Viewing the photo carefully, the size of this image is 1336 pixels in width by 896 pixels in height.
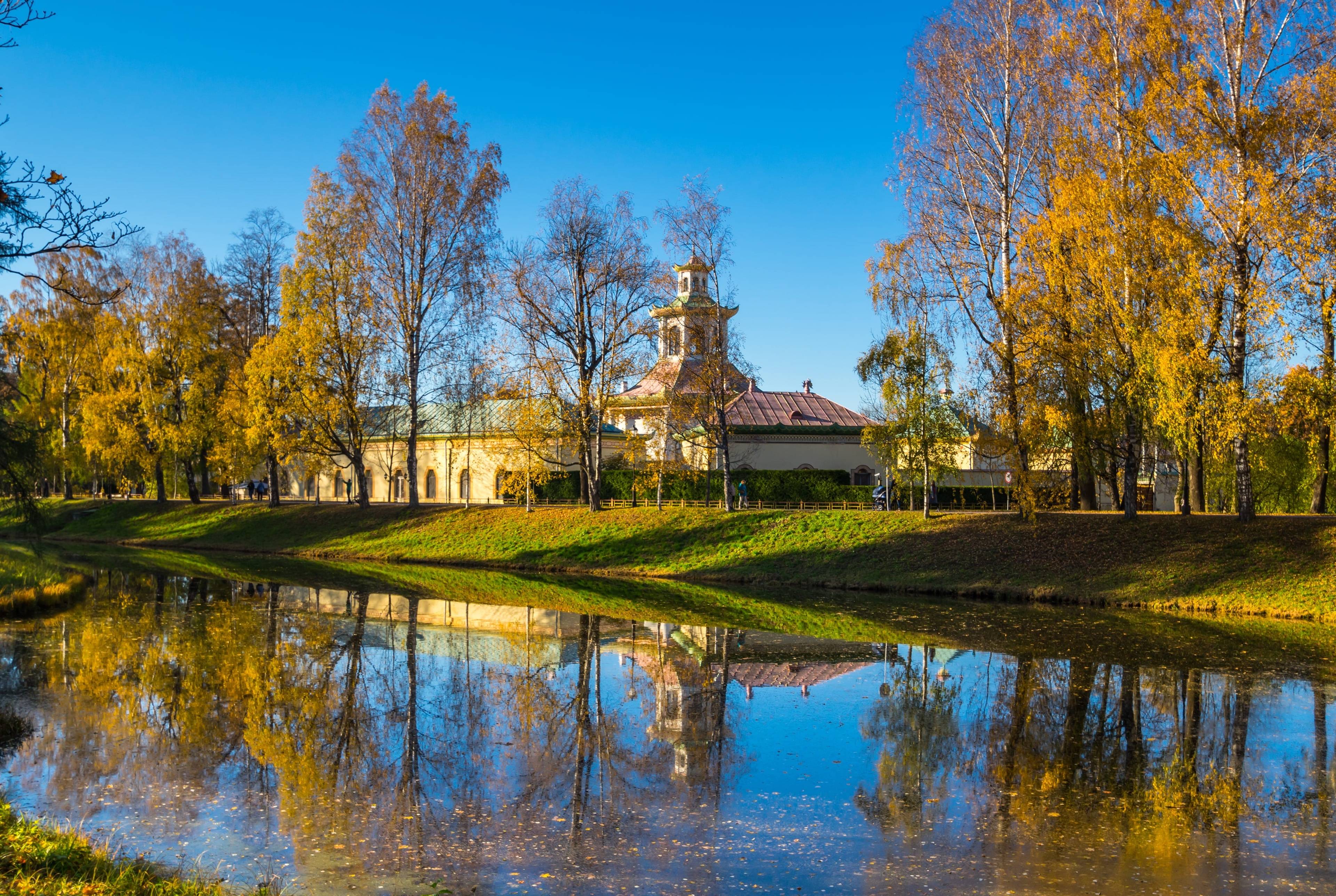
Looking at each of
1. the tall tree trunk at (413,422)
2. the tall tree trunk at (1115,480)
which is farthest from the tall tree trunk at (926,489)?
the tall tree trunk at (413,422)

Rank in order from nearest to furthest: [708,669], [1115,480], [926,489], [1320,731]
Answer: [1320,731] < [708,669] < [926,489] < [1115,480]

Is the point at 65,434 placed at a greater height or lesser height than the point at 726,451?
greater

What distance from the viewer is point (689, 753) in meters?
10.1

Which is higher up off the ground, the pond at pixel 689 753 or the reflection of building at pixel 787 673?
the pond at pixel 689 753

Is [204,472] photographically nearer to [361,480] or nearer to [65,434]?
[65,434]

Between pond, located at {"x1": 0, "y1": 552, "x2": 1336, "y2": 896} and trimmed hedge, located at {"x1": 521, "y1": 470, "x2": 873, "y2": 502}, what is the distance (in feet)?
59.8

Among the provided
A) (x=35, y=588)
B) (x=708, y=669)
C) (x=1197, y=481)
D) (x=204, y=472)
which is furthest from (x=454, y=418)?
(x=708, y=669)

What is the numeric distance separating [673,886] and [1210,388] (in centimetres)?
1899

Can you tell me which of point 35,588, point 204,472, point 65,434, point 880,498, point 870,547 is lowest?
point 35,588

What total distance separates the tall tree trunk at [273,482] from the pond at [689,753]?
22.7m

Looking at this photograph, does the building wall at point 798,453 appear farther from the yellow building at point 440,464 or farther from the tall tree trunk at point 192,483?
the tall tree trunk at point 192,483

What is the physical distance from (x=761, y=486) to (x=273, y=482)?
67.8 ft

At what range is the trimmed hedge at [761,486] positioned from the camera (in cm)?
3731

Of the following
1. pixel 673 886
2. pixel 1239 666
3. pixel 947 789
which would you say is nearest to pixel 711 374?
pixel 1239 666
